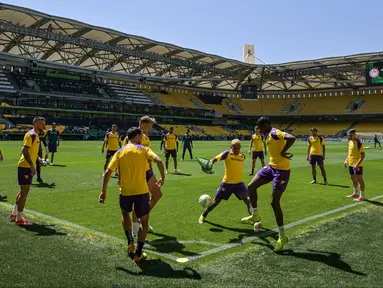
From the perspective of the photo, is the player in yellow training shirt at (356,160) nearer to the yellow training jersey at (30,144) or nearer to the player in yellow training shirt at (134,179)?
the player in yellow training shirt at (134,179)

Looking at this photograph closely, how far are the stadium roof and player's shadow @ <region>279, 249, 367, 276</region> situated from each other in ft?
144

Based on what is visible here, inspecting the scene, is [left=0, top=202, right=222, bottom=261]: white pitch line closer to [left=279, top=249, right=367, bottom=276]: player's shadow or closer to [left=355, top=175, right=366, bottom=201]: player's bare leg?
[left=279, top=249, right=367, bottom=276]: player's shadow

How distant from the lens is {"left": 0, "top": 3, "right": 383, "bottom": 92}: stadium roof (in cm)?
4547

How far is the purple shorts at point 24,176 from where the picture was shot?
23.6 feet

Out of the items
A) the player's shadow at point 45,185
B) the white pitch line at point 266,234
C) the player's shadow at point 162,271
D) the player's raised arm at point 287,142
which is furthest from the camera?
the player's shadow at point 45,185

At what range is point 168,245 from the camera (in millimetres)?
5961

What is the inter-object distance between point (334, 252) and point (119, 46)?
5086 centimetres

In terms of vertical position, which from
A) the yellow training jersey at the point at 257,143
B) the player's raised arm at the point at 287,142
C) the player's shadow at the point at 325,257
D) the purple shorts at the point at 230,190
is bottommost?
the player's shadow at the point at 325,257

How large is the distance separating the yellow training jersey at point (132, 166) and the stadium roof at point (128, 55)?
42.5m

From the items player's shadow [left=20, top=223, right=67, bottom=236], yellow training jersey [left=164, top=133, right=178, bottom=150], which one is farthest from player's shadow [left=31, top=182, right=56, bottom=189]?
yellow training jersey [left=164, top=133, right=178, bottom=150]

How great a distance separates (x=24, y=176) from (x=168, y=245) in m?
3.31

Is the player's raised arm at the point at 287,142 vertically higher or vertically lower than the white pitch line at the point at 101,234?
higher

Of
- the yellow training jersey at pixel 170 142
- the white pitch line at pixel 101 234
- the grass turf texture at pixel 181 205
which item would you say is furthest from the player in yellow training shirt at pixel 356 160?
the yellow training jersey at pixel 170 142

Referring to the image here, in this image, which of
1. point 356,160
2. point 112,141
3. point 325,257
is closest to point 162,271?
point 325,257
